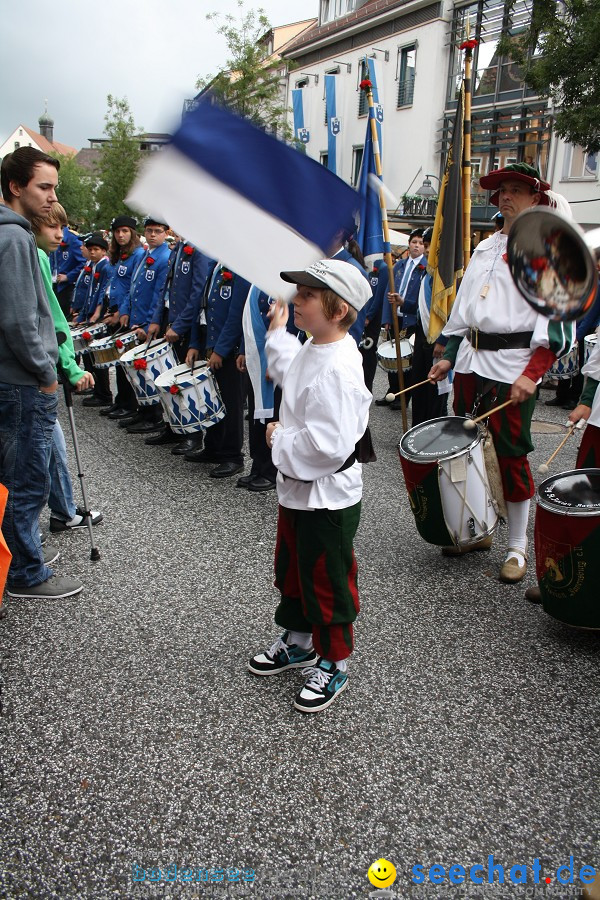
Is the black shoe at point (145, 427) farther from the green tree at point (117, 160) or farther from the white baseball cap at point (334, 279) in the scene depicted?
the green tree at point (117, 160)

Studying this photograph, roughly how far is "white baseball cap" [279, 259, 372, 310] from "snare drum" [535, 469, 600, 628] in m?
1.37

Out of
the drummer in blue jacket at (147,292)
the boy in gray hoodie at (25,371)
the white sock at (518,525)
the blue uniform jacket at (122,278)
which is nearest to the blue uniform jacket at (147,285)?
the drummer in blue jacket at (147,292)

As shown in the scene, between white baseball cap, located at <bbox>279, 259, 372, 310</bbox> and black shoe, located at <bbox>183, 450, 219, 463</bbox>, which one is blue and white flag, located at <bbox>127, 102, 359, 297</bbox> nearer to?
white baseball cap, located at <bbox>279, 259, 372, 310</bbox>

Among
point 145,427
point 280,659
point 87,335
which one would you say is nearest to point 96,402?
point 87,335

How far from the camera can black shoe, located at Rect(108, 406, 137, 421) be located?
7711mm

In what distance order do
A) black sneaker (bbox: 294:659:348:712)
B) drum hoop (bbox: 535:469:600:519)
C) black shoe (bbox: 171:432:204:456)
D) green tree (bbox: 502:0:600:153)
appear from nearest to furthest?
black sneaker (bbox: 294:659:348:712) → drum hoop (bbox: 535:469:600:519) → black shoe (bbox: 171:432:204:456) → green tree (bbox: 502:0:600:153)

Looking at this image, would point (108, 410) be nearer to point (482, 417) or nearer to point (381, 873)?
point (482, 417)

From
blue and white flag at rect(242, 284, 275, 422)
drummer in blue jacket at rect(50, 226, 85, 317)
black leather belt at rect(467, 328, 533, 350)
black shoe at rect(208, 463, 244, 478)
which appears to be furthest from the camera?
drummer in blue jacket at rect(50, 226, 85, 317)

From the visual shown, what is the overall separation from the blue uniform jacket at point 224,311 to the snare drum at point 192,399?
0.25m

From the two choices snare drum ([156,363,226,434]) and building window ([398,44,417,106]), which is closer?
snare drum ([156,363,226,434])

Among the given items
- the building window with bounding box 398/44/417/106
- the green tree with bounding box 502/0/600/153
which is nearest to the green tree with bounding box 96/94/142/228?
the building window with bounding box 398/44/417/106

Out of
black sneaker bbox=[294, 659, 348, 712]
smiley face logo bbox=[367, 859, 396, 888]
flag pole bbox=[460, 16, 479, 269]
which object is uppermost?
flag pole bbox=[460, 16, 479, 269]

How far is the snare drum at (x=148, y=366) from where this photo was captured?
6.20 meters

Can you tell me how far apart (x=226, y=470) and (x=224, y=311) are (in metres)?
1.34
